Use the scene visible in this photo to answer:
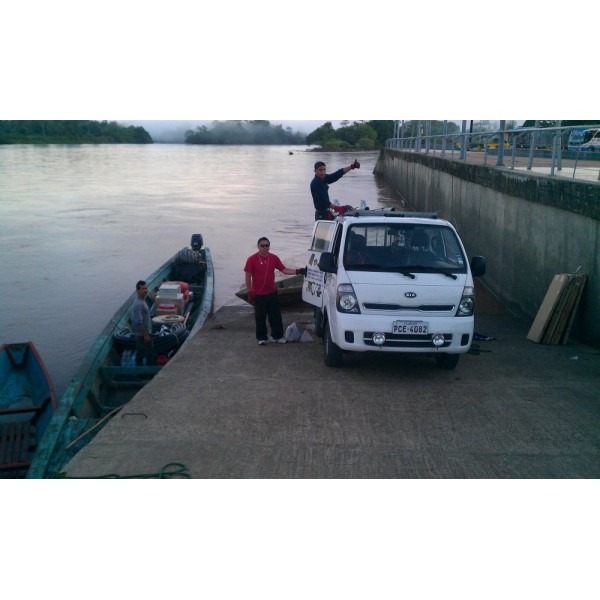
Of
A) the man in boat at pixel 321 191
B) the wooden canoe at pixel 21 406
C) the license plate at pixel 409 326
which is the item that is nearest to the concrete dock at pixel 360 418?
the license plate at pixel 409 326

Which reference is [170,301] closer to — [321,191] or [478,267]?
[321,191]

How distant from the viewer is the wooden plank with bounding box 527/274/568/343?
962 centimetres

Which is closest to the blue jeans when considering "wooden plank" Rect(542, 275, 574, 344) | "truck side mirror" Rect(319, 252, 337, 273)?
"truck side mirror" Rect(319, 252, 337, 273)

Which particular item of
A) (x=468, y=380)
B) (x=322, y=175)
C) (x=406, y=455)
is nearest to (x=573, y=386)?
(x=468, y=380)

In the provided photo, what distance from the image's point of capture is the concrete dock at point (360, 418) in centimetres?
589

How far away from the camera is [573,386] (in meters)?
7.94

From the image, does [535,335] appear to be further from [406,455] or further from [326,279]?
[406,455]

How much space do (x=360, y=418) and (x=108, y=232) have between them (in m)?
28.4

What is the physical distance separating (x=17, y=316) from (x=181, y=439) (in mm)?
14311

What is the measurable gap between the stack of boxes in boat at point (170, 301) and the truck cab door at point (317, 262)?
165 inches

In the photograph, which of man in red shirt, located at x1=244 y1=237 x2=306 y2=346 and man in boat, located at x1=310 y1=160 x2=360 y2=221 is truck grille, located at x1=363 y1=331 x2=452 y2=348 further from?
man in boat, located at x1=310 y1=160 x2=360 y2=221

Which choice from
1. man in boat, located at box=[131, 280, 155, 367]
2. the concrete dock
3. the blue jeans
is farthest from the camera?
man in boat, located at box=[131, 280, 155, 367]

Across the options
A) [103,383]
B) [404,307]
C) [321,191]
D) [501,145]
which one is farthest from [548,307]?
[103,383]

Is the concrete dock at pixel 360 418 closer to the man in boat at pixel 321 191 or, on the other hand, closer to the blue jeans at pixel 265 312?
the blue jeans at pixel 265 312
